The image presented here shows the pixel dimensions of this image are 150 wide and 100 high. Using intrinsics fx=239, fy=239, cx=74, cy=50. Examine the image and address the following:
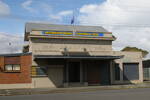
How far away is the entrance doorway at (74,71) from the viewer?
30016 mm

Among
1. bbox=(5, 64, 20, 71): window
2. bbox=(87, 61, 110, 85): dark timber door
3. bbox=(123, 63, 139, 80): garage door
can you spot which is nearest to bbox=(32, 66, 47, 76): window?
bbox=(5, 64, 20, 71): window

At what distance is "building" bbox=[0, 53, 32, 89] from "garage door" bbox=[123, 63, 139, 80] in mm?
13033

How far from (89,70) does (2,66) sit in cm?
1081

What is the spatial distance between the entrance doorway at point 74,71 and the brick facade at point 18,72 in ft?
16.9

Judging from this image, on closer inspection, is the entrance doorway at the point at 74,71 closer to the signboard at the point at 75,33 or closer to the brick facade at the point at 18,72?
the signboard at the point at 75,33

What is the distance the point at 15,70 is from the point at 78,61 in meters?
A: 7.82

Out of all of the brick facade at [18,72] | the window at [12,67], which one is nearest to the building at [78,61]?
the brick facade at [18,72]

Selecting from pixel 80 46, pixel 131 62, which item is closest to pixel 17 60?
pixel 80 46

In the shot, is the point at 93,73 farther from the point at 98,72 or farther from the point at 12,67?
the point at 12,67

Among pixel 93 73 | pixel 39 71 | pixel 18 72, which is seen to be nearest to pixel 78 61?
pixel 93 73

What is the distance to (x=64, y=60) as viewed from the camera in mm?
29375

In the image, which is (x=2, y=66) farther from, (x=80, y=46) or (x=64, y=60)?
(x=80, y=46)

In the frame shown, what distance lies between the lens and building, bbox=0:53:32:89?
2756 centimetres

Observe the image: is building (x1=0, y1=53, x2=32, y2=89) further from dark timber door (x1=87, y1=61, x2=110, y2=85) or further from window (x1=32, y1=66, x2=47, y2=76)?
dark timber door (x1=87, y1=61, x2=110, y2=85)
